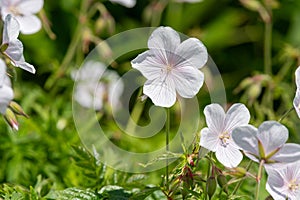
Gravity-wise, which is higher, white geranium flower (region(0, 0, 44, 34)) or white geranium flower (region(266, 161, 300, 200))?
white geranium flower (region(0, 0, 44, 34))

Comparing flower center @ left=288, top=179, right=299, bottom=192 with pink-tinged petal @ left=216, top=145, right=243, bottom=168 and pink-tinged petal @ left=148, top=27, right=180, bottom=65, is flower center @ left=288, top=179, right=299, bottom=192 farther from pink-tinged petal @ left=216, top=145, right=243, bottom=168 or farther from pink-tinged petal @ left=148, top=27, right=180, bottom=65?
pink-tinged petal @ left=148, top=27, right=180, bottom=65

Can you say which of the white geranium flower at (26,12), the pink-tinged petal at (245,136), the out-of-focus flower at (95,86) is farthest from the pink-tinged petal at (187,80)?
the out-of-focus flower at (95,86)

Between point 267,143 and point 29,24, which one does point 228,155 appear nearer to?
point 267,143

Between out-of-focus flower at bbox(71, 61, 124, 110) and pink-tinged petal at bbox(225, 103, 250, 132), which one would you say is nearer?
pink-tinged petal at bbox(225, 103, 250, 132)

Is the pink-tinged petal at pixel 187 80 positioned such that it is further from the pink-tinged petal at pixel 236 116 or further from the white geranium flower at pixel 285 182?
the white geranium flower at pixel 285 182

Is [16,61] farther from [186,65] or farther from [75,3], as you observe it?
[75,3]

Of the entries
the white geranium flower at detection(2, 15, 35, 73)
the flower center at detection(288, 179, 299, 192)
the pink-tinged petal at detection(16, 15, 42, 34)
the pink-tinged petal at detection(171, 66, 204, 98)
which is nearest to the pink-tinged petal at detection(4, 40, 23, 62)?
the white geranium flower at detection(2, 15, 35, 73)
